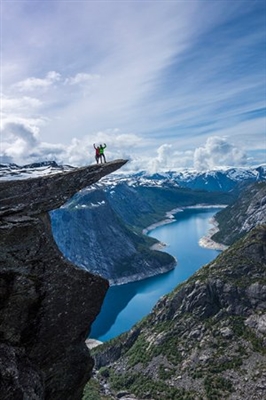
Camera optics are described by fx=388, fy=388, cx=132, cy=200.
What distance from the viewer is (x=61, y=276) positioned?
68.8 feet

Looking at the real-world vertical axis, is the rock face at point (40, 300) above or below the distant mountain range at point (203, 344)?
above

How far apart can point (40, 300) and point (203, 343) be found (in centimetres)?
7566

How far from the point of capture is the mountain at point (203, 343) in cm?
7594

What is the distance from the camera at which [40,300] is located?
66.0 ft

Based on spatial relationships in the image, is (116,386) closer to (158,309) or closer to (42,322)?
(158,309)

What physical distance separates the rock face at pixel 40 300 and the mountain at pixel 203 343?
58.4 metres

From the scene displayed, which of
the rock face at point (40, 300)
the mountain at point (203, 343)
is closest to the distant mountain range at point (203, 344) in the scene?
the mountain at point (203, 343)

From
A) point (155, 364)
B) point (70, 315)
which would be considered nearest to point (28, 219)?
point (70, 315)

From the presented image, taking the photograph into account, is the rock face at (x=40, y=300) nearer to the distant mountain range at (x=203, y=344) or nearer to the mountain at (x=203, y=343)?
the distant mountain range at (x=203, y=344)

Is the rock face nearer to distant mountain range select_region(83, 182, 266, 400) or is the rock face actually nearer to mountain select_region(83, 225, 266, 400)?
distant mountain range select_region(83, 182, 266, 400)

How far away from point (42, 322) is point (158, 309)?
310 feet

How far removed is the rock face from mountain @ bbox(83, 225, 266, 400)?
58.4 meters

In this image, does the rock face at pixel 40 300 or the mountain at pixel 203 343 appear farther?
the mountain at pixel 203 343

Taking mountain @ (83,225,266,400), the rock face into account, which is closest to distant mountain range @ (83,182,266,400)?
mountain @ (83,225,266,400)
